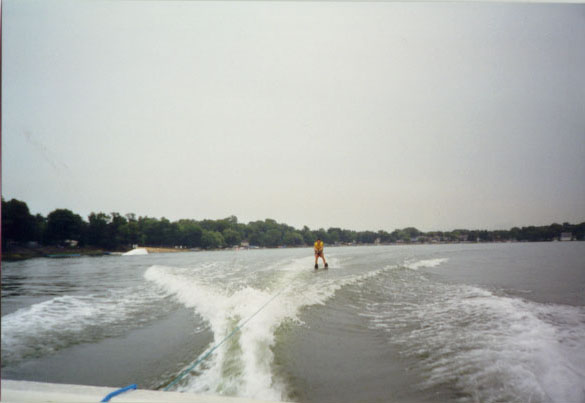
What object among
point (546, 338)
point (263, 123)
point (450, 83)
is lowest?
point (546, 338)

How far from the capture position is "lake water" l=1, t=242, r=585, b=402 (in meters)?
1.92

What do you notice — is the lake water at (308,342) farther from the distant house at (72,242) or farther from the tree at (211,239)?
the tree at (211,239)

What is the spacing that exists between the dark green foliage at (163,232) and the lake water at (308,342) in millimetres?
969

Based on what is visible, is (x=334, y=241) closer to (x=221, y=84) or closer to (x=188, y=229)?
(x=188, y=229)

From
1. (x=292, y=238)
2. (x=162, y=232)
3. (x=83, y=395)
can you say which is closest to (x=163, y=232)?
(x=162, y=232)

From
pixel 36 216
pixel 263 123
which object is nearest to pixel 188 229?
pixel 36 216

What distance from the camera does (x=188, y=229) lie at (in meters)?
8.41

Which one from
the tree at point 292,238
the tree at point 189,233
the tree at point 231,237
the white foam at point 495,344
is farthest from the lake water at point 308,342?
the tree at point 292,238

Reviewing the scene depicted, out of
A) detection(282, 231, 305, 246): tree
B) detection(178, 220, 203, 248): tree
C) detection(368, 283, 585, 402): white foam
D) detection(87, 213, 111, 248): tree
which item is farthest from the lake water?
detection(282, 231, 305, 246): tree

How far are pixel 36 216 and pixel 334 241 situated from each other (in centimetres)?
827

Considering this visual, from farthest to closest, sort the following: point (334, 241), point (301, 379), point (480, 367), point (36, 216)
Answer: point (334, 241) < point (36, 216) < point (480, 367) < point (301, 379)

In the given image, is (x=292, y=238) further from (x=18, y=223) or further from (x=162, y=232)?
(x=18, y=223)

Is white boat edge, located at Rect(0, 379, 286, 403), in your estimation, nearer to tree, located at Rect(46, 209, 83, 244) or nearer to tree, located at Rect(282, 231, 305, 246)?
tree, located at Rect(46, 209, 83, 244)

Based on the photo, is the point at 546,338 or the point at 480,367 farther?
the point at 546,338
